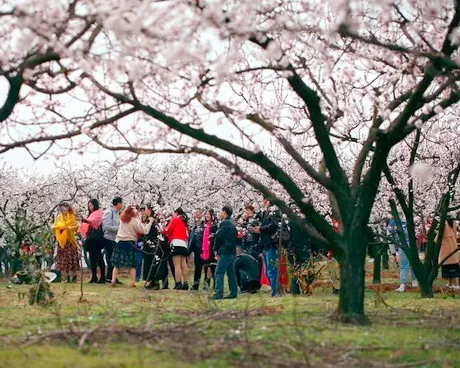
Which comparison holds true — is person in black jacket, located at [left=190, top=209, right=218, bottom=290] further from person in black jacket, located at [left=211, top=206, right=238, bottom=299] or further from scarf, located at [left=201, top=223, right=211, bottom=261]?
person in black jacket, located at [left=211, top=206, right=238, bottom=299]

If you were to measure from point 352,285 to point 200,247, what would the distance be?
11315 mm

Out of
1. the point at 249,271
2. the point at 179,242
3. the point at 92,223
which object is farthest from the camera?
the point at 92,223

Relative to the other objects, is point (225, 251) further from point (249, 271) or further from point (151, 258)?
point (151, 258)

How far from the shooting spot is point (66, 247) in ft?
69.9

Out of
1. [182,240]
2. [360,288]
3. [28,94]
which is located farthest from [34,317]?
[182,240]

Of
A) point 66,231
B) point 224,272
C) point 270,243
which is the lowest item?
point 224,272

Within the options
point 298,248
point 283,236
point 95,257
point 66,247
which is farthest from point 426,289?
point 66,247

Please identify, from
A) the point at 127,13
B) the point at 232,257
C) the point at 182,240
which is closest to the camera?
the point at 127,13

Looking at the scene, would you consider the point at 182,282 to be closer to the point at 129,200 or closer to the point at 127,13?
the point at 127,13

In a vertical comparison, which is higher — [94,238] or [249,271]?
[94,238]

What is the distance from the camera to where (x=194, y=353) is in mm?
7629

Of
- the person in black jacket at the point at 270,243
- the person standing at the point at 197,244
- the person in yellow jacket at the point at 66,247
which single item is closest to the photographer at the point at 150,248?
the person standing at the point at 197,244

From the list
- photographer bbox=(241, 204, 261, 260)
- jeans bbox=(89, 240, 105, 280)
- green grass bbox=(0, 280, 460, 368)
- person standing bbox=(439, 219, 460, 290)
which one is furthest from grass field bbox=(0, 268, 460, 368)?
jeans bbox=(89, 240, 105, 280)

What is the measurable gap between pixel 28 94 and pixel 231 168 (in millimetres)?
3227
